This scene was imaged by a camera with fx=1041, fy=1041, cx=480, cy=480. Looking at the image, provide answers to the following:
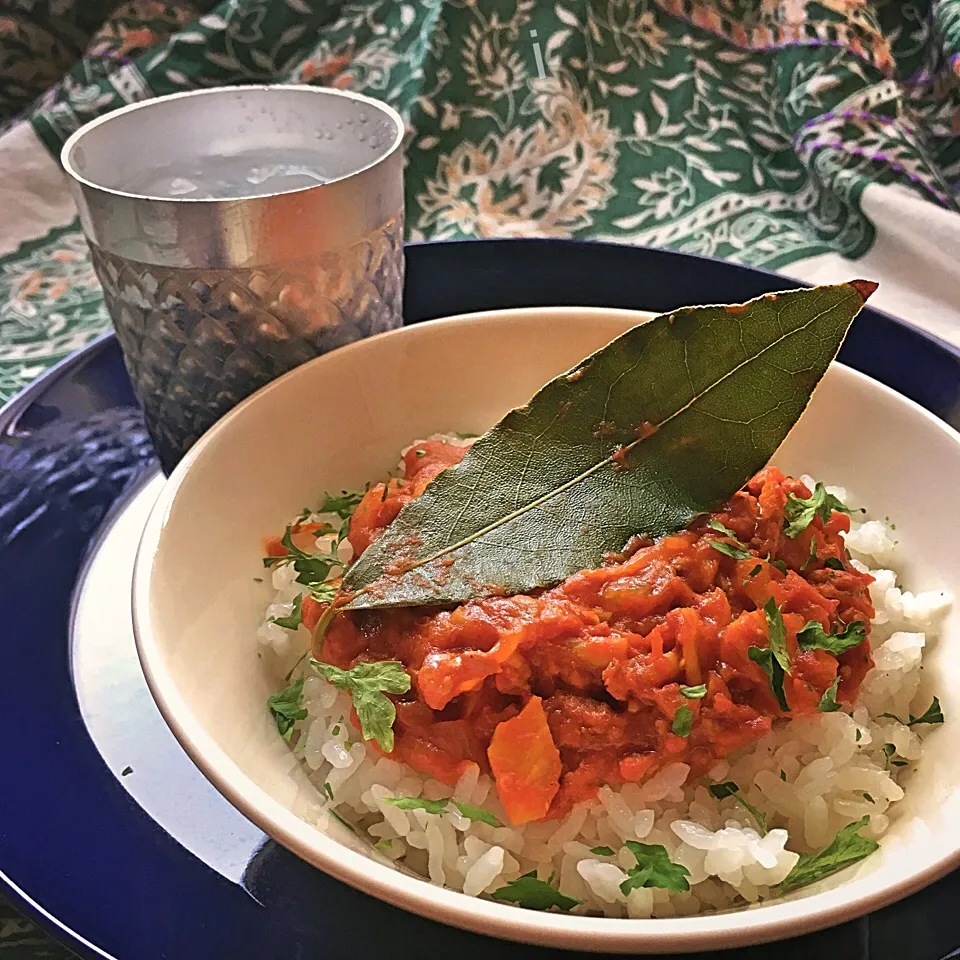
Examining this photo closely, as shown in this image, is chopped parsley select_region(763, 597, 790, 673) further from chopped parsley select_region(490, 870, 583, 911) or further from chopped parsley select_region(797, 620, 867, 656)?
chopped parsley select_region(490, 870, 583, 911)

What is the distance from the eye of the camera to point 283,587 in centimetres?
138

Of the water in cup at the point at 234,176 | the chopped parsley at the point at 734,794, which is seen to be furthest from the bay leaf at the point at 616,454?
the water in cup at the point at 234,176

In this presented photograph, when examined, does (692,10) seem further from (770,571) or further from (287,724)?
(287,724)

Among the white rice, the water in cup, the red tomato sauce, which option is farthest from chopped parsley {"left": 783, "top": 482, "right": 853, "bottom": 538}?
the water in cup

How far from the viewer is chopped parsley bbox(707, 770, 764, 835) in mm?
1147

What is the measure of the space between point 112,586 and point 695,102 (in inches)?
78.8

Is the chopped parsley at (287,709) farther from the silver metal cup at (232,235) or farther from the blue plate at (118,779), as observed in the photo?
the silver metal cup at (232,235)

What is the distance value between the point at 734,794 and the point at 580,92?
6.64 ft

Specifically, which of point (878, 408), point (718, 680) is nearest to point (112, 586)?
point (718, 680)

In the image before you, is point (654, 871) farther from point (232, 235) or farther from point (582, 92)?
point (582, 92)

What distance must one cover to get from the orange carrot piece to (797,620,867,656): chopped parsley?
0.31 metres

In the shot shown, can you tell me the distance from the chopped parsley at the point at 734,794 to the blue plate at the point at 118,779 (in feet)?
0.53

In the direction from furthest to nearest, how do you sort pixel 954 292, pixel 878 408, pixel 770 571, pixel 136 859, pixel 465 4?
1. pixel 465 4
2. pixel 954 292
3. pixel 878 408
4. pixel 770 571
5. pixel 136 859

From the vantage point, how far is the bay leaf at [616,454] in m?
1.22
